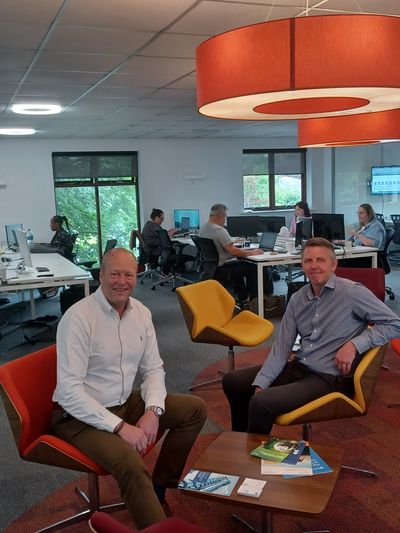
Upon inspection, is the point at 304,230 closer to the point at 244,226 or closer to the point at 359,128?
the point at 244,226

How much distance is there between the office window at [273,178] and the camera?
12.2 m

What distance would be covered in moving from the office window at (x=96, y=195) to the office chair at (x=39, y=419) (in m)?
8.58

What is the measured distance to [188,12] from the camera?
11.1ft

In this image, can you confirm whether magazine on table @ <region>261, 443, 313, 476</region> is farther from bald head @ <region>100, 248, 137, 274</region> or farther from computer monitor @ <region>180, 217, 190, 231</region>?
computer monitor @ <region>180, 217, 190, 231</region>

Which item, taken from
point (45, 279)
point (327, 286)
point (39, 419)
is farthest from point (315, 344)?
point (45, 279)

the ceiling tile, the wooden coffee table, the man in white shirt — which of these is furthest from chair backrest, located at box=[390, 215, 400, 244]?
the wooden coffee table

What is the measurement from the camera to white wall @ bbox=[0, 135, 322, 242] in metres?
10.2

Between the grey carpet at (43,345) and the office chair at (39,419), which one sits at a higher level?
the office chair at (39,419)

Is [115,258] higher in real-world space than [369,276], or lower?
higher

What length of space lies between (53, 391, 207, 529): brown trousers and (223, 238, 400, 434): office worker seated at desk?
334 millimetres

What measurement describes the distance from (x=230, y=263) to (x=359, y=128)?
2.99 metres

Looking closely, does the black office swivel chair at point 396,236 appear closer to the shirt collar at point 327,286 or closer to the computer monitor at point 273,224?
the computer monitor at point 273,224

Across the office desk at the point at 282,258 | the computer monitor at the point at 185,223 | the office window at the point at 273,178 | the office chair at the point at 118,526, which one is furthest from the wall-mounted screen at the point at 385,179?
the office chair at the point at 118,526

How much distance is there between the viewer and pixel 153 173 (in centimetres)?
1119
